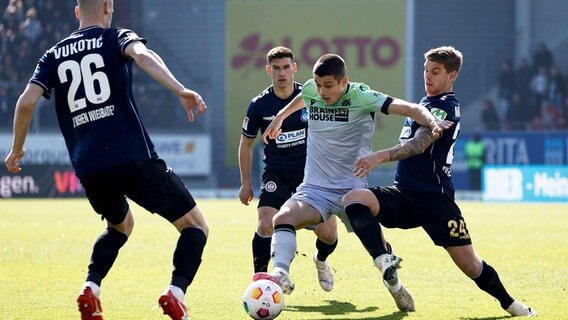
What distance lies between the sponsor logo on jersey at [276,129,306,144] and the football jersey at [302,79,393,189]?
1.64 metres

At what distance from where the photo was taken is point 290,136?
32.3 ft

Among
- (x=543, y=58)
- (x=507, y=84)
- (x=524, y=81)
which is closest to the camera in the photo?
(x=524, y=81)

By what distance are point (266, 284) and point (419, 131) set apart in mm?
1578

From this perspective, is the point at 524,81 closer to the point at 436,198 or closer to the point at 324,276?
the point at 324,276

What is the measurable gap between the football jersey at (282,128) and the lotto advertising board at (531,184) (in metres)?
17.9

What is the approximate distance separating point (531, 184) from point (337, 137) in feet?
64.9

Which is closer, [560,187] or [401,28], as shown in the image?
[560,187]

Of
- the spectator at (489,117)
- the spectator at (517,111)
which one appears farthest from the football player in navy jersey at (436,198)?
the spectator at (517,111)

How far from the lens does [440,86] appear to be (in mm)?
8078

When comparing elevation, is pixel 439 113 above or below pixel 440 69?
below

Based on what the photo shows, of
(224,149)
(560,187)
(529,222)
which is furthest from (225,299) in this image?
(224,149)

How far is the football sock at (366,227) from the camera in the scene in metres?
7.45

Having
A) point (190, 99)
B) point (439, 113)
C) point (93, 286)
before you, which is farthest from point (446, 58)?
point (93, 286)

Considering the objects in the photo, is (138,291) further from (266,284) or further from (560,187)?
(560,187)
